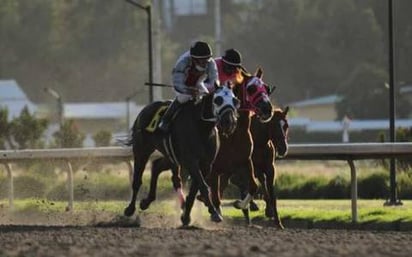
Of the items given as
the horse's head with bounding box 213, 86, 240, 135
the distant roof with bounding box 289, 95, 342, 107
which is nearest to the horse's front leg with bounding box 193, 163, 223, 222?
the horse's head with bounding box 213, 86, 240, 135

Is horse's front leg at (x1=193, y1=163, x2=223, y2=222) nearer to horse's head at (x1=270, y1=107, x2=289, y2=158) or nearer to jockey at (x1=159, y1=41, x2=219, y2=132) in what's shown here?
jockey at (x1=159, y1=41, x2=219, y2=132)

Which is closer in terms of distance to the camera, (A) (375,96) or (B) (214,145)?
(B) (214,145)

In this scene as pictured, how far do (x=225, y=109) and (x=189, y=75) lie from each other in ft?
3.47

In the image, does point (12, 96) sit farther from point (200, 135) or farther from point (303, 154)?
point (200, 135)

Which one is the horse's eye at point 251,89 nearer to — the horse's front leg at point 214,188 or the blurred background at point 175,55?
the horse's front leg at point 214,188

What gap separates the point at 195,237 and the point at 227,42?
83.9 meters

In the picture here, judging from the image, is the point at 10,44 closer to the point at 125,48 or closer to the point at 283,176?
the point at 125,48

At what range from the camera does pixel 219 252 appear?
8.80 meters

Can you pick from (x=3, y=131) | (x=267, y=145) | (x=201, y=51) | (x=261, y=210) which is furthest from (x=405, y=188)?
(x=3, y=131)

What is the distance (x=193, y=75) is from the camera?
12.7 metres

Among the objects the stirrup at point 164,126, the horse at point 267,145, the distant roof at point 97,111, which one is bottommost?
the distant roof at point 97,111

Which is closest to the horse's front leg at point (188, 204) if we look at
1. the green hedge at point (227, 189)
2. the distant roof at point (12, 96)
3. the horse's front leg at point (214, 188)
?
the horse's front leg at point (214, 188)

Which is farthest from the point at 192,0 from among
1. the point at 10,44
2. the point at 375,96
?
the point at 375,96

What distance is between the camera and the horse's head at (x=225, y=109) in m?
11.8
